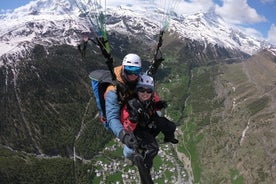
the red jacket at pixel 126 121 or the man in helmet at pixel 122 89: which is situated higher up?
the man in helmet at pixel 122 89

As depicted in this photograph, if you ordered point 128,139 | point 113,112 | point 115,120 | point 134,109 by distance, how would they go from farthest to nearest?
point 113,112, point 115,120, point 134,109, point 128,139

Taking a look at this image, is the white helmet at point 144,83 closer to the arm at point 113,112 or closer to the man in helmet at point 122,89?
the man in helmet at point 122,89

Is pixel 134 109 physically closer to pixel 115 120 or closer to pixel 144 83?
pixel 115 120

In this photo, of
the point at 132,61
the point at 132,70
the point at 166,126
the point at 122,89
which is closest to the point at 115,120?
the point at 122,89

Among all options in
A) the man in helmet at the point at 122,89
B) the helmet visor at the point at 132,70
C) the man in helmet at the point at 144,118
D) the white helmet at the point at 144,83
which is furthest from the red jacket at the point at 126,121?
the helmet visor at the point at 132,70

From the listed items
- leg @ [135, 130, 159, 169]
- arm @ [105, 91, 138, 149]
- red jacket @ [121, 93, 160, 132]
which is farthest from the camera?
red jacket @ [121, 93, 160, 132]

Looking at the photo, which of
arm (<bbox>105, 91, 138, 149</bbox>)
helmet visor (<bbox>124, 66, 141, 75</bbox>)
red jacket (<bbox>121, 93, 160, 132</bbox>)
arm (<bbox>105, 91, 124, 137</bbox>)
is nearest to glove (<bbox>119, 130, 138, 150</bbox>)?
arm (<bbox>105, 91, 138, 149</bbox>)

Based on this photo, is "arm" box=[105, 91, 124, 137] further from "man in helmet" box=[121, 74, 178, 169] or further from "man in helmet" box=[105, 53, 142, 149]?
"man in helmet" box=[121, 74, 178, 169]

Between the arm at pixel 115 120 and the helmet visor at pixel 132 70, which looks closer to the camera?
the arm at pixel 115 120

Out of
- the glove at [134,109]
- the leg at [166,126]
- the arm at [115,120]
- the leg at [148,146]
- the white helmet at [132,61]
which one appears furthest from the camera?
the leg at [166,126]

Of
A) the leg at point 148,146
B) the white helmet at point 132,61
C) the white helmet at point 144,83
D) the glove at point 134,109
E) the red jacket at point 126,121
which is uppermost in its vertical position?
the white helmet at point 132,61
